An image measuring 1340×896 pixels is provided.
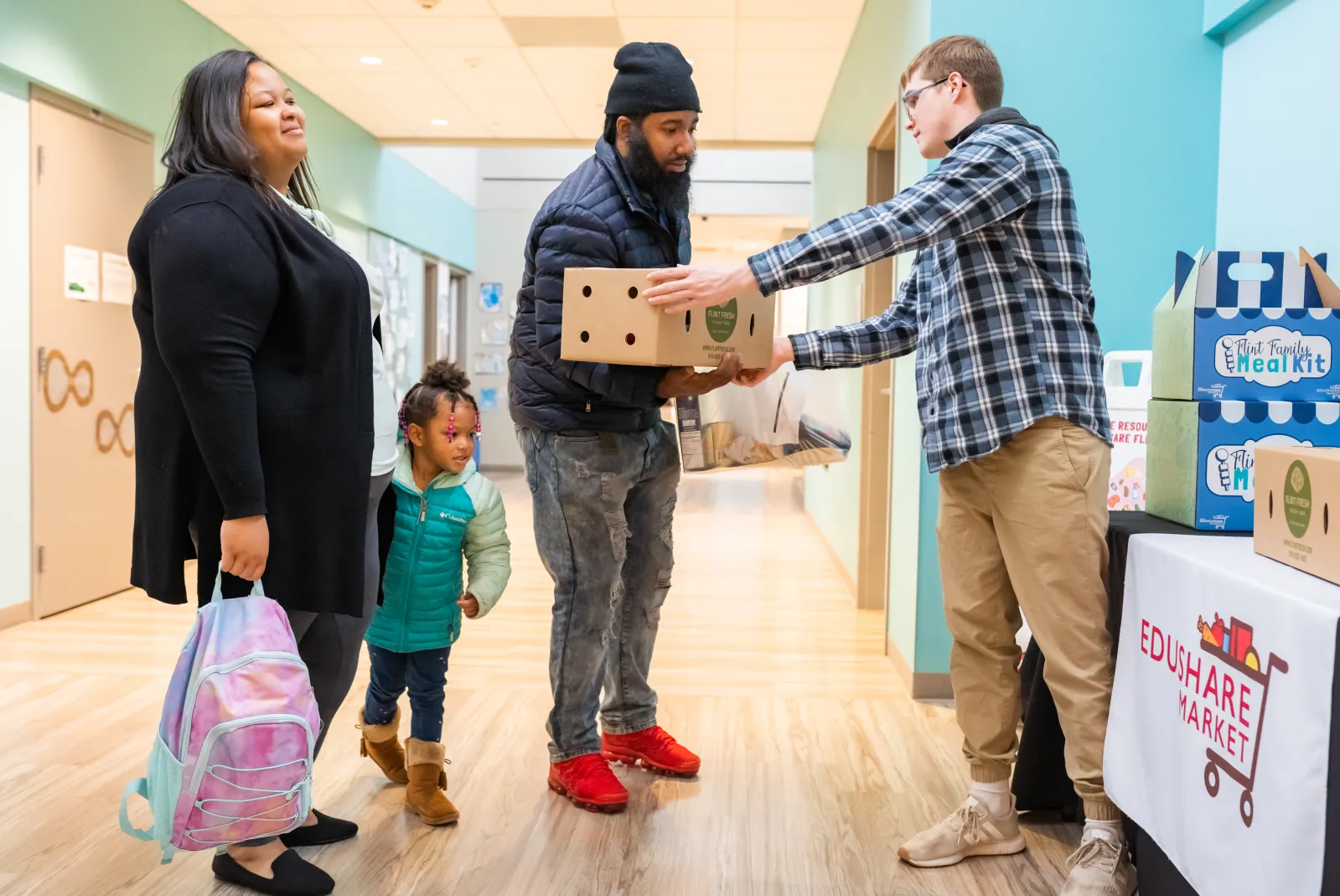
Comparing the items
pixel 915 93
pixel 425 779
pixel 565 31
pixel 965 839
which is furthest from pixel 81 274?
pixel 965 839

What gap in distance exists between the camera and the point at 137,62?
4.69 meters

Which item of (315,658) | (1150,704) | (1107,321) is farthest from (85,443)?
(1150,704)

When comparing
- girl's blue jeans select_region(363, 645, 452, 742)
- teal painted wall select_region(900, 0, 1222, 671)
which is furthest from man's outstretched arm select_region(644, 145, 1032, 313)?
teal painted wall select_region(900, 0, 1222, 671)

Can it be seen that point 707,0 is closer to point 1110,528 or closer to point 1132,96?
point 1132,96

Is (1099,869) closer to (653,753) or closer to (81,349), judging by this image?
(653,753)

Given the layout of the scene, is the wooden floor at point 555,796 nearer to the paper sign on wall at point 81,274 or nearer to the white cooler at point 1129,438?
the white cooler at point 1129,438

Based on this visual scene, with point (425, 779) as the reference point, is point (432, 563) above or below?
above

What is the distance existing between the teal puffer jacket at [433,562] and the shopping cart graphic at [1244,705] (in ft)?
4.23

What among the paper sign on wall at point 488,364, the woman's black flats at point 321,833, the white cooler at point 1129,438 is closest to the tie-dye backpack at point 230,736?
the woman's black flats at point 321,833

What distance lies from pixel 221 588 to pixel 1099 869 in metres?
1.53

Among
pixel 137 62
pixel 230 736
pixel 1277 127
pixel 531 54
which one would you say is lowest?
pixel 230 736

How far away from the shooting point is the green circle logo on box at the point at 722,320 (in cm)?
202

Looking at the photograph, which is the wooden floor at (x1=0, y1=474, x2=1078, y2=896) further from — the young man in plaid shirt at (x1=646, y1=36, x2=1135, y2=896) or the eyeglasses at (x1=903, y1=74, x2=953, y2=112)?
the eyeglasses at (x1=903, y1=74, x2=953, y2=112)

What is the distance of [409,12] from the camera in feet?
16.6
